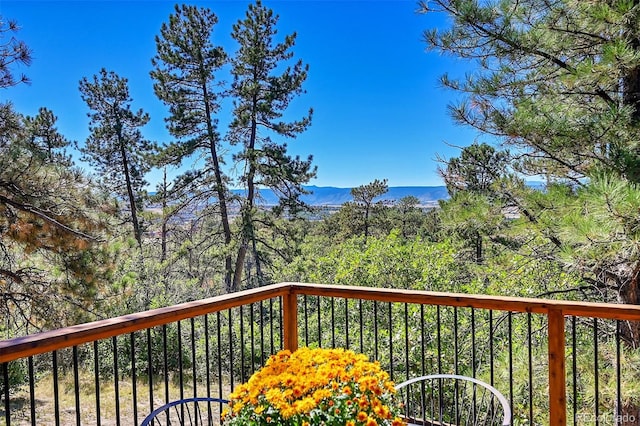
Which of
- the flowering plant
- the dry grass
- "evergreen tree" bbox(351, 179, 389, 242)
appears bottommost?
the dry grass

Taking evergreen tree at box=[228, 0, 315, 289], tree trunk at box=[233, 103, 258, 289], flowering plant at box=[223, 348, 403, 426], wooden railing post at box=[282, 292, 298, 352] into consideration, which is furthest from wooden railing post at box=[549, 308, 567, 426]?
tree trunk at box=[233, 103, 258, 289]

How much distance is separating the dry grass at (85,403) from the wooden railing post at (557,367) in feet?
16.3

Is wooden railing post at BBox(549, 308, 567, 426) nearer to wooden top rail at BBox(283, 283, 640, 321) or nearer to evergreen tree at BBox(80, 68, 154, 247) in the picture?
wooden top rail at BBox(283, 283, 640, 321)

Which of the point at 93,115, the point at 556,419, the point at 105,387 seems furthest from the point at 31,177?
the point at 93,115

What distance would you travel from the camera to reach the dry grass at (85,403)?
21.1 ft

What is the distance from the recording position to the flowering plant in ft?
3.20

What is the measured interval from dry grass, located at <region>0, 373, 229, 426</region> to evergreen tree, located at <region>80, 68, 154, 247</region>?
172 inches

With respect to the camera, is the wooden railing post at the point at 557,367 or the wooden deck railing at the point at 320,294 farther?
the wooden railing post at the point at 557,367

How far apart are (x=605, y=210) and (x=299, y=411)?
2551 millimetres

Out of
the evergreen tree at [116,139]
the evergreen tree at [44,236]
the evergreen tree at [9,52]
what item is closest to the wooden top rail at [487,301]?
the evergreen tree at [44,236]

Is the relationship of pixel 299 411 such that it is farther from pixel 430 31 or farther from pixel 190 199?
pixel 190 199

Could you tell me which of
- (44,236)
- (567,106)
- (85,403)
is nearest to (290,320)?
(567,106)

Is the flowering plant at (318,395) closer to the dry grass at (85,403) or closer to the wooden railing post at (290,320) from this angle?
the wooden railing post at (290,320)

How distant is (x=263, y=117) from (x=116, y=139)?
5.10 m
